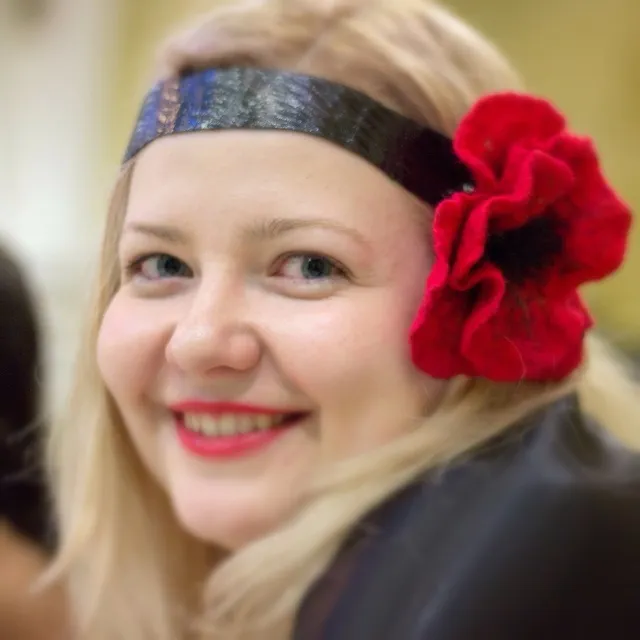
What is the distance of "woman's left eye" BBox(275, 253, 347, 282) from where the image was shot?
69 centimetres

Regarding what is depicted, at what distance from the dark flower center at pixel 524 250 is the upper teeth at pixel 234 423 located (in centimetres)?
24

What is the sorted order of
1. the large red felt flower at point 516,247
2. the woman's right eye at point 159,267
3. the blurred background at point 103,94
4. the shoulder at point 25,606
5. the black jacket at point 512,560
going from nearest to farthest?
the black jacket at point 512,560 → the large red felt flower at point 516,247 → the woman's right eye at point 159,267 → the shoulder at point 25,606 → the blurred background at point 103,94

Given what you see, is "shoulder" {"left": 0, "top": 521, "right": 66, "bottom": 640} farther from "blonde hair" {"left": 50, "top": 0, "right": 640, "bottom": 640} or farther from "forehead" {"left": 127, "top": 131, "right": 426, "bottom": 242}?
"forehead" {"left": 127, "top": 131, "right": 426, "bottom": 242}

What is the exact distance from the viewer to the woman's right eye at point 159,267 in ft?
2.46

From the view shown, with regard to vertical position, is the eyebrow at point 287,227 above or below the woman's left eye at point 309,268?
above

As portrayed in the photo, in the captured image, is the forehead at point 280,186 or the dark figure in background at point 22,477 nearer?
the forehead at point 280,186

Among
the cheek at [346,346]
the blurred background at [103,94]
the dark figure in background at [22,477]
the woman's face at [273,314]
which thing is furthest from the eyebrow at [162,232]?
the blurred background at [103,94]

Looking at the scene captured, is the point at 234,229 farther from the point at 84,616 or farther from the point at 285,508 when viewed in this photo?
the point at 84,616

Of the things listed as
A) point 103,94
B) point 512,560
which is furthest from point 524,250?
point 103,94

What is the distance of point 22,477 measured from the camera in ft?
3.75

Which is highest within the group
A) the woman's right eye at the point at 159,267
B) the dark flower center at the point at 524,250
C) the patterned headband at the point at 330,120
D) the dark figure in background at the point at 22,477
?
the patterned headband at the point at 330,120

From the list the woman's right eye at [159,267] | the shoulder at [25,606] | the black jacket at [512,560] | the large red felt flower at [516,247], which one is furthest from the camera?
the shoulder at [25,606]

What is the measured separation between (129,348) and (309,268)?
0.62 feet

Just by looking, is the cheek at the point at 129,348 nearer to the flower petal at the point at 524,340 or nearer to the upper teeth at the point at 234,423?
the upper teeth at the point at 234,423
